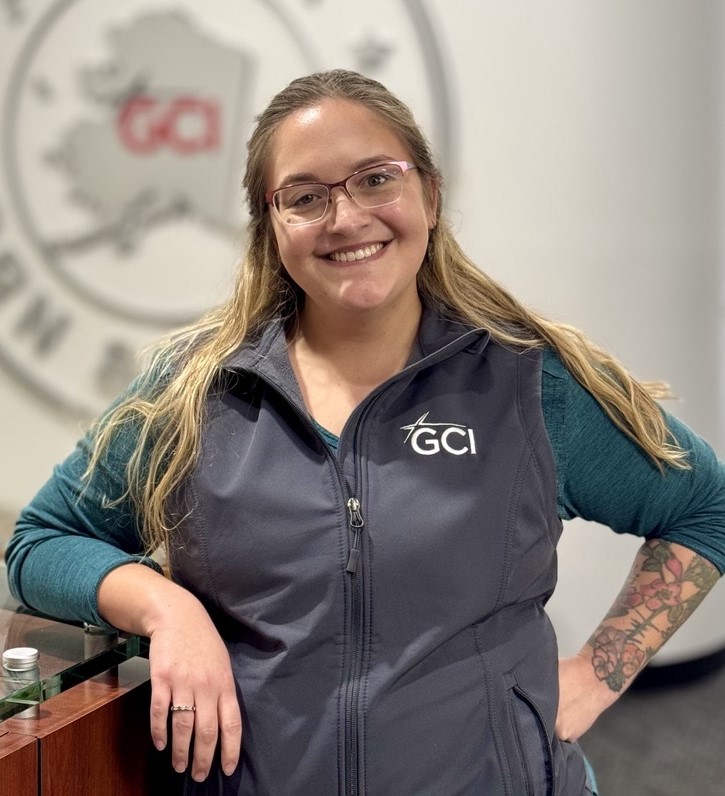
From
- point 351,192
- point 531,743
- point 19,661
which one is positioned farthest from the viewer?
point 351,192

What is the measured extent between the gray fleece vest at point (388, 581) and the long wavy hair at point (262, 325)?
0.06m

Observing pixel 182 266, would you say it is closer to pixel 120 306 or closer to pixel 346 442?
pixel 120 306

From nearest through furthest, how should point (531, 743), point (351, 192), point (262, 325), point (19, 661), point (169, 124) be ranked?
1. point (19, 661)
2. point (531, 743)
3. point (351, 192)
4. point (262, 325)
5. point (169, 124)

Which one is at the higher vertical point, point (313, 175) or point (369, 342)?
A: point (313, 175)

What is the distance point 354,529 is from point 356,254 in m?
0.38

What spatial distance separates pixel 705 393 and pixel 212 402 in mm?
2313

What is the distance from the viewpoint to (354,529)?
132cm

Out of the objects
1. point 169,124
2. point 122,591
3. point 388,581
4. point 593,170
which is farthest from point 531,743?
point 169,124

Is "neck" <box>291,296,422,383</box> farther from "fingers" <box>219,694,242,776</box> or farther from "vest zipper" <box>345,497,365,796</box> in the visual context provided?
"fingers" <box>219,694,242,776</box>

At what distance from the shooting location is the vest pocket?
135 centimetres

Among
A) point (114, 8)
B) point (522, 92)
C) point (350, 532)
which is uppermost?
point (114, 8)

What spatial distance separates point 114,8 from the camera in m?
3.25

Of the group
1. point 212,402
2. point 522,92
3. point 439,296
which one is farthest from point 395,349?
point 522,92

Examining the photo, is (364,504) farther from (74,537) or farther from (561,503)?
(74,537)
